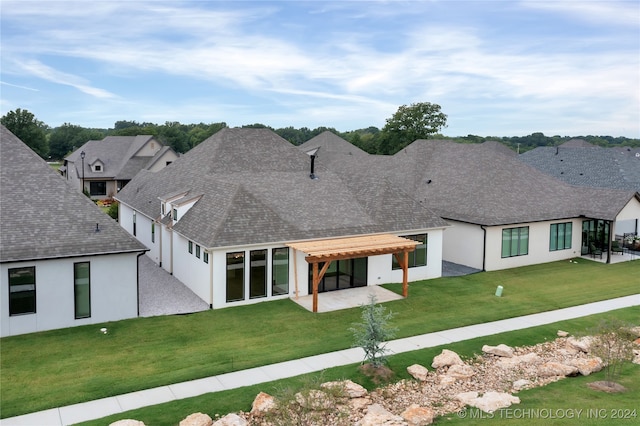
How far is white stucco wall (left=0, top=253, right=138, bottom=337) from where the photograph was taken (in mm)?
16438

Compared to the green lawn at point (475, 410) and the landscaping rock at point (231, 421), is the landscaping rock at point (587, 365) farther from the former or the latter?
the landscaping rock at point (231, 421)

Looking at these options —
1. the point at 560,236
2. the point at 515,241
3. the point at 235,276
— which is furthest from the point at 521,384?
the point at 560,236

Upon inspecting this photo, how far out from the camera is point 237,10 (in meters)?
25.8

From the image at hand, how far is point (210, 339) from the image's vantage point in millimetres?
16500

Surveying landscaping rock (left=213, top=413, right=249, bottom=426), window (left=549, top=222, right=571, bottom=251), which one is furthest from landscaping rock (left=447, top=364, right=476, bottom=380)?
window (left=549, top=222, right=571, bottom=251)

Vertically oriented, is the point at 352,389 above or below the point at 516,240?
below

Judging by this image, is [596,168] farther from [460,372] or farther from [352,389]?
[352,389]

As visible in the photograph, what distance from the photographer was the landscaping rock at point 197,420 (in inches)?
426

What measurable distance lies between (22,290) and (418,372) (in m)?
12.7

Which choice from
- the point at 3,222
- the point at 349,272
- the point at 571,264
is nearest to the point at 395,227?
the point at 349,272

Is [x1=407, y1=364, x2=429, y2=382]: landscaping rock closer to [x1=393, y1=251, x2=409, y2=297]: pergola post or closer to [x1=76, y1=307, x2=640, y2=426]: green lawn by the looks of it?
[x1=76, y1=307, x2=640, y2=426]: green lawn

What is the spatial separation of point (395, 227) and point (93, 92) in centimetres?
3786

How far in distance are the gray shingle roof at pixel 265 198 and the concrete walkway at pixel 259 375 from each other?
6802 mm

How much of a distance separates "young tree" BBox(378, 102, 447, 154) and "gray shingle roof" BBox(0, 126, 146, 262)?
5955 cm
